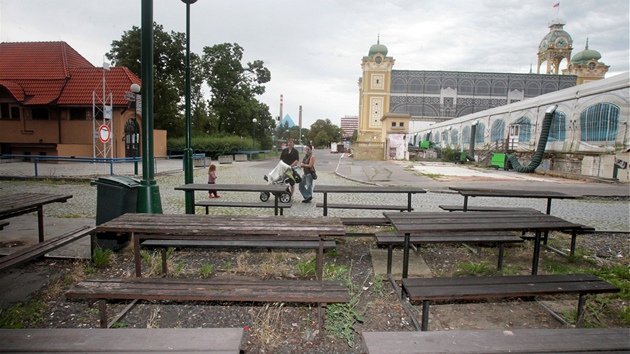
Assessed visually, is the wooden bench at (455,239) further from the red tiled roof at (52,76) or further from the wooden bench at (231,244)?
the red tiled roof at (52,76)

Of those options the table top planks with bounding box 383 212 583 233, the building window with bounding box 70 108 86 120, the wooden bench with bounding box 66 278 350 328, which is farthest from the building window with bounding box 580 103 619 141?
the building window with bounding box 70 108 86 120

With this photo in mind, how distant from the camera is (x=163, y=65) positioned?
39250 mm

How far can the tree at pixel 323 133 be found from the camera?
122 meters

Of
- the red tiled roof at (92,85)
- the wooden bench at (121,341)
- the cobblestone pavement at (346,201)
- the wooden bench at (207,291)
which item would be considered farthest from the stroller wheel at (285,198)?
the red tiled roof at (92,85)

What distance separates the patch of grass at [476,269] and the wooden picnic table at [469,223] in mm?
542

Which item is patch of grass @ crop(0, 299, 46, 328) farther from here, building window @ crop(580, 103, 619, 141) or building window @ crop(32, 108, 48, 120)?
building window @ crop(32, 108, 48, 120)

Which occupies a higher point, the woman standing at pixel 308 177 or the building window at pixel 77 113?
the building window at pixel 77 113

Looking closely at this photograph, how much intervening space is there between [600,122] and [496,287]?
76.0 ft

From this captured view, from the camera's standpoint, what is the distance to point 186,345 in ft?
6.73

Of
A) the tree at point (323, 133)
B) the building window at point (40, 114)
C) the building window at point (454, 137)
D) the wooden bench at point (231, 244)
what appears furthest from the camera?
the tree at point (323, 133)

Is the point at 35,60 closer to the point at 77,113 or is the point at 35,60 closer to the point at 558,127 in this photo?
the point at 77,113

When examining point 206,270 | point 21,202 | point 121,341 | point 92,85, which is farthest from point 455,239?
point 92,85

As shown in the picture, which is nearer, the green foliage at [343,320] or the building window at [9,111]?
the green foliage at [343,320]

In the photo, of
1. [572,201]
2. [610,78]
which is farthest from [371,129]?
[572,201]
